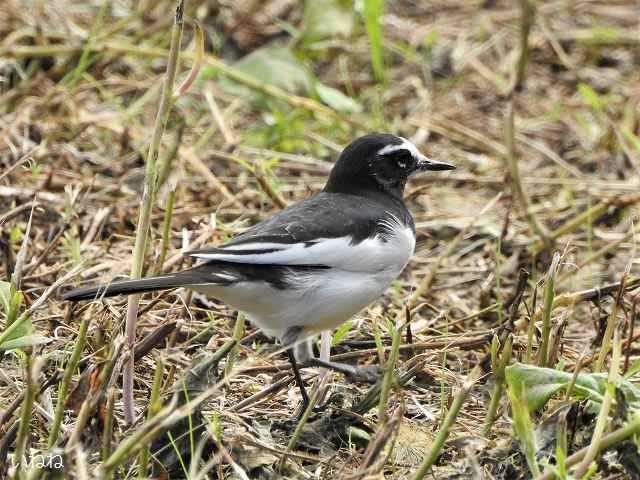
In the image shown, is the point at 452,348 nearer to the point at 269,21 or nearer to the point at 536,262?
the point at 536,262

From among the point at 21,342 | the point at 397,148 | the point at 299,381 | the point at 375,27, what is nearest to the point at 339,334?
the point at 299,381

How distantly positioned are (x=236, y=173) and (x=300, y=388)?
262cm

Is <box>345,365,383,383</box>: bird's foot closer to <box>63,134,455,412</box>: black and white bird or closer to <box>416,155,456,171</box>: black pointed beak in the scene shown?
<box>63,134,455,412</box>: black and white bird

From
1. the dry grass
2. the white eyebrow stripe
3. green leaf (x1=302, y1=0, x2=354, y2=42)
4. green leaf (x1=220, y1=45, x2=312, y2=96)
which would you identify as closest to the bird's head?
the white eyebrow stripe

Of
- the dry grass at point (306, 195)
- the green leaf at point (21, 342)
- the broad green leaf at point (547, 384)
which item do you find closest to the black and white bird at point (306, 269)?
the dry grass at point (306, 195)

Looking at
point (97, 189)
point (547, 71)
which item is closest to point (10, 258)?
point (97, 189)

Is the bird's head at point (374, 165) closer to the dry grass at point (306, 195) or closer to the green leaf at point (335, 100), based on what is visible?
the dry grass at point (306, 195)

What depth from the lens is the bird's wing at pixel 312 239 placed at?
3.76m

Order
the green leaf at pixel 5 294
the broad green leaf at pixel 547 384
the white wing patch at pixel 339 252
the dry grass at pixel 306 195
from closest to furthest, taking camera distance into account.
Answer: the broad green leaf at pixel 547 384 → the dry grass at pixel 306 195 → the green leaf at pixel 5 294 → the white wing patch at pixel 339 252

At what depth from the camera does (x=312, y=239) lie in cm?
393

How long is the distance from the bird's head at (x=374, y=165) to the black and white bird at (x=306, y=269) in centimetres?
35

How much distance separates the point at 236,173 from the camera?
6418mm

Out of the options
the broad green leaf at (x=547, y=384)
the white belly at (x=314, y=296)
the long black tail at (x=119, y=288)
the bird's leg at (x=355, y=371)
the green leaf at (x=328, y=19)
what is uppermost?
the long black tail at (x=119, y=288)

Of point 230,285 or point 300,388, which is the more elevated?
point 230,285
